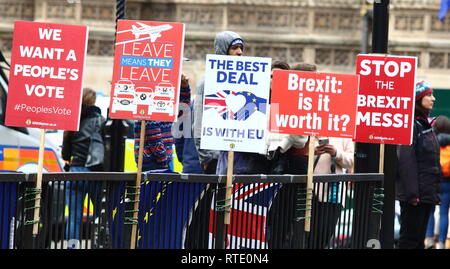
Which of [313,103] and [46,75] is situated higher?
[46,75]

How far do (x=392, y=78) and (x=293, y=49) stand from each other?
57.0 feet

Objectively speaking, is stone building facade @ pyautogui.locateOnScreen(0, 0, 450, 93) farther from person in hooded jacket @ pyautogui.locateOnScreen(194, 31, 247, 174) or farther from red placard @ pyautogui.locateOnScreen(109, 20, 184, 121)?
red placard @ pyautogui.locateOnScreen(109, 20, 184, 121)

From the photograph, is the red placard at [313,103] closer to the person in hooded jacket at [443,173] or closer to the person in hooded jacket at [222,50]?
the person in hooded jacket at [222,50]

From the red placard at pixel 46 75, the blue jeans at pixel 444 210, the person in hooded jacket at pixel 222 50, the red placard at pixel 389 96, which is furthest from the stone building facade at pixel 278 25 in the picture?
the red placard at pixel 46 75

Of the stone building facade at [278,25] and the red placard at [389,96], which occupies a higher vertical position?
the stone building facade at [278,25]

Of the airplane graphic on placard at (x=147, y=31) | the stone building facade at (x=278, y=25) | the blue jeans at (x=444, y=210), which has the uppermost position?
the stone building facade at (x=278, y=25)

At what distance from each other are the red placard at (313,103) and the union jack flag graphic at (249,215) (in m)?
0.51

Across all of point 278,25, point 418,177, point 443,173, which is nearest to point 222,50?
point 418,177

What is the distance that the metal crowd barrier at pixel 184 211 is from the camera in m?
7.50

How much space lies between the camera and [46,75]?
779cm

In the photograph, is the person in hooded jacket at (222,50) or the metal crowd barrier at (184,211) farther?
the person in hooded jacket at (222,50)

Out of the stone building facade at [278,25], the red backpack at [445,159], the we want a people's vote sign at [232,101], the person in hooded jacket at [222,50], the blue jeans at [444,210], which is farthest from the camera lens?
the stone building facade at [278,25]

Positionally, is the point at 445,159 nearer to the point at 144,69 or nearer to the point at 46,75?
the point at 144,69

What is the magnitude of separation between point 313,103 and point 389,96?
95cm
